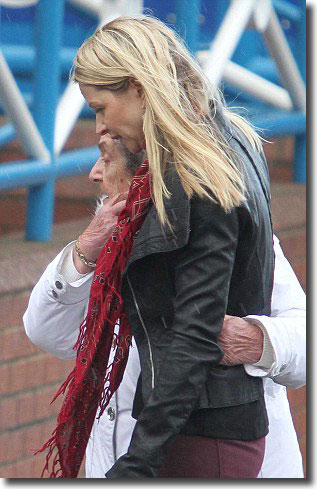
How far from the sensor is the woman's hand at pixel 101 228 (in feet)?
8.10

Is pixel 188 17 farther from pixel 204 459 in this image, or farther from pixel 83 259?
pixel 204 459

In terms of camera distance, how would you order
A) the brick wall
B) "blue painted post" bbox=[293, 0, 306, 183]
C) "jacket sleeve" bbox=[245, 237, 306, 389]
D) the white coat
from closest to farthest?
"jacket sleeve" bbox=[245, 237, 306, 389]
the white coat
the brick wall
"blue painted post" bbox=[293, 0, 306, 183]

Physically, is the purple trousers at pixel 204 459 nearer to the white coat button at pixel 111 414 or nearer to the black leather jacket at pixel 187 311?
the black leather jacket at pixel 187 311

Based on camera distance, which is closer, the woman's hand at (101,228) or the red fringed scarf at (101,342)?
the red fringed scarf at (101,342)

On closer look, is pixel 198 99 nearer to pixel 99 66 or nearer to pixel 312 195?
pixel 99 66

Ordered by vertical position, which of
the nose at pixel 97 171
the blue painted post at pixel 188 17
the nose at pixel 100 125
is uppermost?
the blue painted post at pixel 188 17

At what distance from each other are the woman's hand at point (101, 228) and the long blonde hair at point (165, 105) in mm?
278

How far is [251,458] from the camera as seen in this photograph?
7.75 ft

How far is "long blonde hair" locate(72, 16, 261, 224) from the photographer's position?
85.6 inches

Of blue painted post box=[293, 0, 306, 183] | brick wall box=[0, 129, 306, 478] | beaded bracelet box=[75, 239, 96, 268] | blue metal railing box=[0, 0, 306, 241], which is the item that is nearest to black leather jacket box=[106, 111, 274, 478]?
beaded bracelet box=[75, 239, 96, 268]

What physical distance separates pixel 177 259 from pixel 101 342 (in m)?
0.34

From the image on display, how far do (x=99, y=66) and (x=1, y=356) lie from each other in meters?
1.93

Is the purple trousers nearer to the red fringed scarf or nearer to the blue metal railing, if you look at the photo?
the red fringed scarf

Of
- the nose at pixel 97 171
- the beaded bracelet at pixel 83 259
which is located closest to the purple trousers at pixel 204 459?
the beaded bracelet at pixel 83 259
